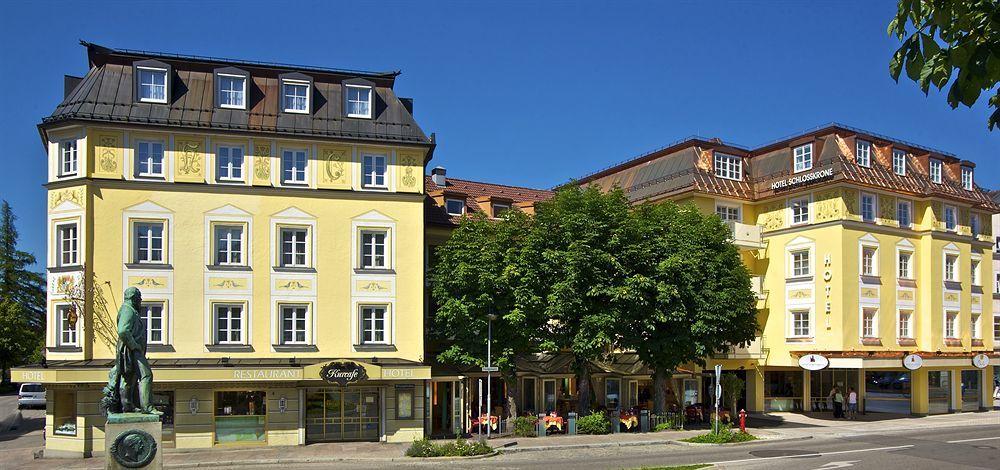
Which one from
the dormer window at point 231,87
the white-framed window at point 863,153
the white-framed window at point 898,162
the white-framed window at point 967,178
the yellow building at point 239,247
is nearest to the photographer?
the yellow building at point 239,247

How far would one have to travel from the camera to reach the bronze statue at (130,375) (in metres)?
18.7

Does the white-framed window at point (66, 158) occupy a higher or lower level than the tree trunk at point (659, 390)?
higher

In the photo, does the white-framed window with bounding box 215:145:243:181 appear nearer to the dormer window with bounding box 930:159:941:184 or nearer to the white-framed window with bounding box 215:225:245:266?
the white-framed window with bounding box 215:225:245:266

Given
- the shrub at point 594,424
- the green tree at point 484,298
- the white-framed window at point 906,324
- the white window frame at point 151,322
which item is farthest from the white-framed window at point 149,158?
the white-framed window at point 906,324

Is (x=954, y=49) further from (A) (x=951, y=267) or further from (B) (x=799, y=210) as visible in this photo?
(A) (x=951, y=267)

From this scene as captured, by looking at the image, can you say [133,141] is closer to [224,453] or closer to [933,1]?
[224,453]

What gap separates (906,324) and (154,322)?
39.0 meters

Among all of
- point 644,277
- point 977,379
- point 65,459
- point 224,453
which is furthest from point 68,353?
point 977,379

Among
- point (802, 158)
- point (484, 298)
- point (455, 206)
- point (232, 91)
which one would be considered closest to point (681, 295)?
point (484, 298)

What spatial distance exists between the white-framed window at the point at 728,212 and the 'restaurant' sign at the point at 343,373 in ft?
76.8

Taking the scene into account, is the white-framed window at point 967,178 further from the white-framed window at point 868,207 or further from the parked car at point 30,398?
the parked car at point 30,398

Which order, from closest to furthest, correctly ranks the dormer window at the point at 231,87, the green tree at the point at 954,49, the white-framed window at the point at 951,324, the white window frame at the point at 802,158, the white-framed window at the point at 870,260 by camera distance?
the green tree at the point at 954,49 → the dormer window at the point at 231,87 → the white-framed window at the point at 870,260 → the white window frame at the point at 802,158 → the white-framed window at the point at 951,324

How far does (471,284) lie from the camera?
3500cm

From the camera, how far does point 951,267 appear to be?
4838cm
